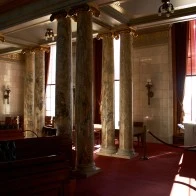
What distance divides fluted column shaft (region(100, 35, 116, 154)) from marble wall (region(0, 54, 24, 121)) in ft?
30.4

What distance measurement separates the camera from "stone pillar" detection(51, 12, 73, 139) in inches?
313

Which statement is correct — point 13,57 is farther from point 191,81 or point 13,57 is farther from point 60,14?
point 191,81

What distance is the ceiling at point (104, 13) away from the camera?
27.1 feet

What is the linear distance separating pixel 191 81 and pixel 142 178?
276 inches

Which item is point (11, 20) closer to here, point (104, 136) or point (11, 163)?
point (104, 136)

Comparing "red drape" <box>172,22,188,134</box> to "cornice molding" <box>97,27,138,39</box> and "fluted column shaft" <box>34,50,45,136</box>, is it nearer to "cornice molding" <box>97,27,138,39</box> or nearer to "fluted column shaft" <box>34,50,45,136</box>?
"cornice molding" <box>97,27,138,39</box>

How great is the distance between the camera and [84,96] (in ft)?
24.5

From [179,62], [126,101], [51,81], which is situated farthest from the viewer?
[51,81]

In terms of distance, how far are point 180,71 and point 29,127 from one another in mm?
7785

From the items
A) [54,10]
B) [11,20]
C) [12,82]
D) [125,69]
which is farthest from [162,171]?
[12,82]

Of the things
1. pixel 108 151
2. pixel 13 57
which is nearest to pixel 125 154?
pixel 108 151

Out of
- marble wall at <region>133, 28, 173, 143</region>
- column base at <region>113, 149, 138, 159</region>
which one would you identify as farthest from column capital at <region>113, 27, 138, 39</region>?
column base at <region>113, 149, 138, 159</region>

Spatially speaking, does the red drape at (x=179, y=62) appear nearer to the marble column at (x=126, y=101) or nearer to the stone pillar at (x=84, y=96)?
the marble column at (x=126, y=101)

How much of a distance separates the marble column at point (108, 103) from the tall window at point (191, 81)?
436 cm
